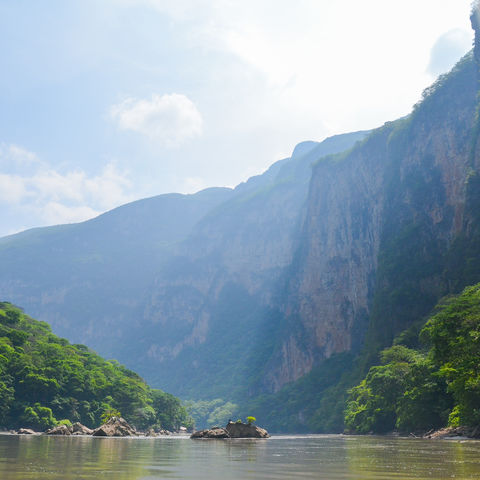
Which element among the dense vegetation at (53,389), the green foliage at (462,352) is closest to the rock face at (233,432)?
the green foliage at (462,352)

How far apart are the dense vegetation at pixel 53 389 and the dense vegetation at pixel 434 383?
44.4 m

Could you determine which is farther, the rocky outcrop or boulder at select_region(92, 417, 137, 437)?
the rocky outcrop

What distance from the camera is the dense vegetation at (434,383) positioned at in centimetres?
4647

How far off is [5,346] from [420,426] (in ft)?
217

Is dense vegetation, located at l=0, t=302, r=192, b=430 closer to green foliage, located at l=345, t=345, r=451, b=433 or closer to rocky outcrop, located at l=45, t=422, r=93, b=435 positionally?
rocky outcrop, located at l=45, t=422, r=93, b=435

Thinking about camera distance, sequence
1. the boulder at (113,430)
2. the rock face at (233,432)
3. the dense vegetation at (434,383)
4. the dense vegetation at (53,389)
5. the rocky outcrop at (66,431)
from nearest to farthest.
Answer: the dense vegetation at (434,383), the rock face at (233,432), the boulder at (113,430), the rocky outcrop at (66,431), the dense vegetation at (53,389)

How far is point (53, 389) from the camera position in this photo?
91812 mm

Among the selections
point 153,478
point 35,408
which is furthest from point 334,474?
point 35,408

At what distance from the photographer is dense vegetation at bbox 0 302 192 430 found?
83875 millimetres

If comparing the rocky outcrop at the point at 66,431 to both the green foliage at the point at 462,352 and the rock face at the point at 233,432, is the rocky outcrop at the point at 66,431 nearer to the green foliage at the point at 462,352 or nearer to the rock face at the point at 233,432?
the rock face at the point at 233,432

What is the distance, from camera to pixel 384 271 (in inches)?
6176

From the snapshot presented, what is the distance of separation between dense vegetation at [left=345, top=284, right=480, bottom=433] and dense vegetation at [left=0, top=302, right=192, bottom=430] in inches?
1749

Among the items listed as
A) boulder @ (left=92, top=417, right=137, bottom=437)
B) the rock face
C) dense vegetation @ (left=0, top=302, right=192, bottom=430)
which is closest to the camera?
the rock face

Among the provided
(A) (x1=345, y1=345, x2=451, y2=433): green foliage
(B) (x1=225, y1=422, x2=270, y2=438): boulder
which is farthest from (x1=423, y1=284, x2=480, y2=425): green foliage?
(B) (x1=225, y1=422, x2=270, y2=438): boulder
